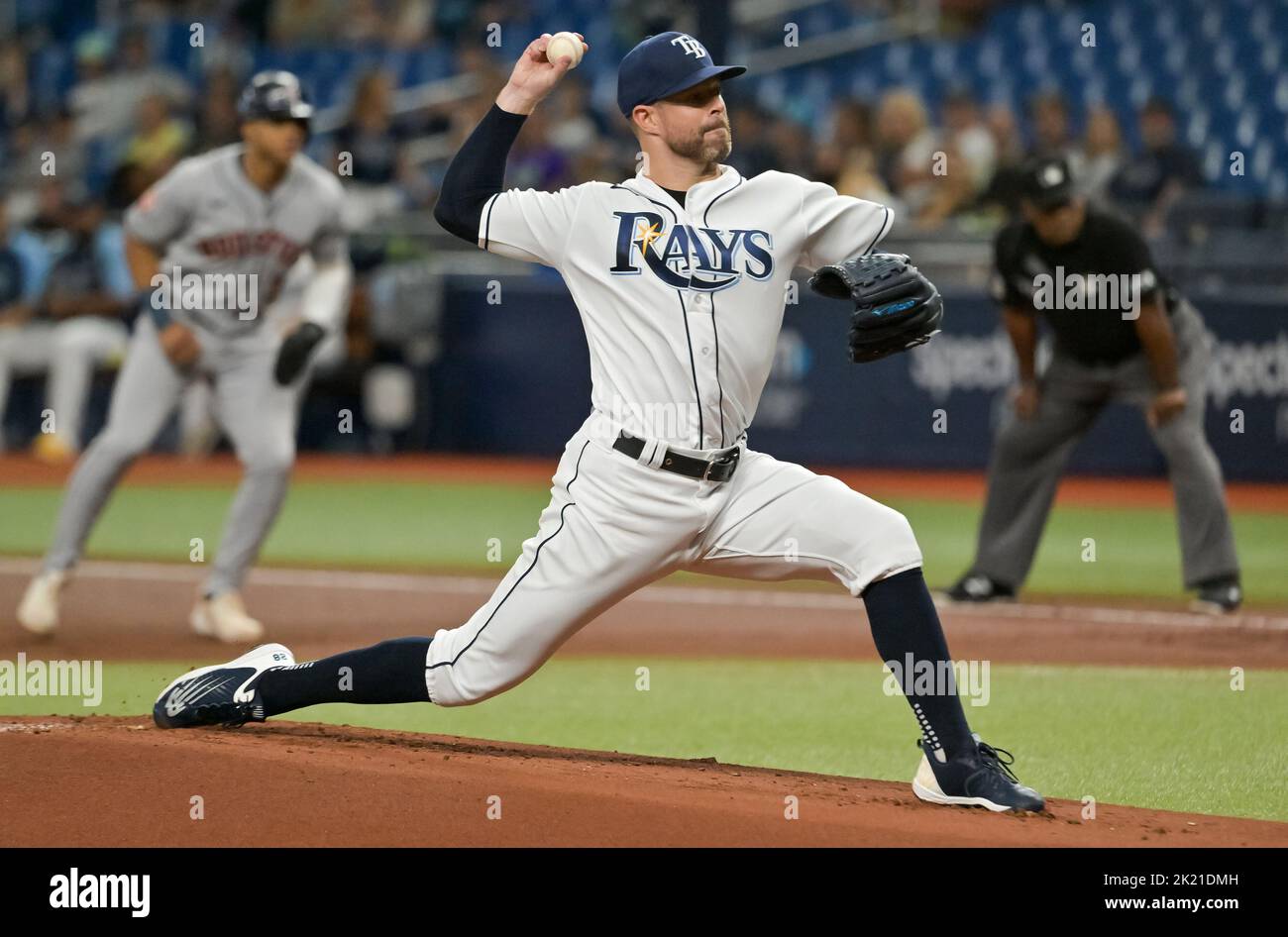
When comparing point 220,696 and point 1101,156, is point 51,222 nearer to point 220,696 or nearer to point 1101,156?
point 1101,156

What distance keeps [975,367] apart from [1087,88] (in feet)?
12.6

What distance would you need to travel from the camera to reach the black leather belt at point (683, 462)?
4.86m

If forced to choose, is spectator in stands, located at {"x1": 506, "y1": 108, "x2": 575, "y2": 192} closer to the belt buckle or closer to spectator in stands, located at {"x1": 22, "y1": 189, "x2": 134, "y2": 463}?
spectator in stands, located at {"x1": 22, "y1": 189, "x2": 134, "y2": 463}

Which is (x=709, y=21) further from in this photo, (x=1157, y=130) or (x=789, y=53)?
(x=789, y=53)

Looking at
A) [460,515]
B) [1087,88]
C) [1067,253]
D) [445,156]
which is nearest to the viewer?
[1067,253]

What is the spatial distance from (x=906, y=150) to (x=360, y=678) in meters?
11.2

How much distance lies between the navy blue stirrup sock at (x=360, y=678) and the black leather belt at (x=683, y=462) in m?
0.80

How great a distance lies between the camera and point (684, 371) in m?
4.86

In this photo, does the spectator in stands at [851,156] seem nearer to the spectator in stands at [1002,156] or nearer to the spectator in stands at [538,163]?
the spectator in stands at [1002,156]

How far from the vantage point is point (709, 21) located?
14.1 metres

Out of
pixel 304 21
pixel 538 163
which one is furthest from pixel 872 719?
pixel 304 21

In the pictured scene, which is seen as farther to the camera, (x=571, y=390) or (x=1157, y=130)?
(x=571, y=390)

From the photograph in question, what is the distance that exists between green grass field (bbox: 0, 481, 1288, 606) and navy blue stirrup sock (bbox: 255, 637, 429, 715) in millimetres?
4797

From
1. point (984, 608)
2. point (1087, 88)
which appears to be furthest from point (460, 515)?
point (1087, 88)
